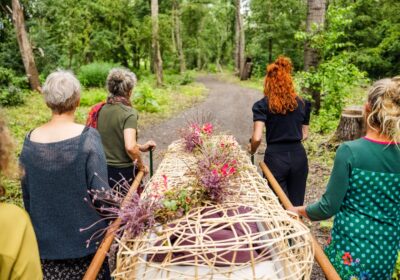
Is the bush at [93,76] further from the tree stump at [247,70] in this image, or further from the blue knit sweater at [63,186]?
the blue knit sweater at [63,186]

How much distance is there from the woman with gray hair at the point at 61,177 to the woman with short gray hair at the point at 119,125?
0.99 metres

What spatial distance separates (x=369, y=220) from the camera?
2.28 meters

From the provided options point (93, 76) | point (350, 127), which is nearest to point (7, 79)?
point (93, 76)

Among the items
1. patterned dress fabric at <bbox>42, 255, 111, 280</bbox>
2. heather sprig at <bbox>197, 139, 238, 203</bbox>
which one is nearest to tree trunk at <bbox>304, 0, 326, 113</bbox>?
heather sprig at <bbox>197, 139, 238, 203</bbox>

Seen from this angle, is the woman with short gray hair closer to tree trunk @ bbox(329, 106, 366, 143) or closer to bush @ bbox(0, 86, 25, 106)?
tree trunk @ bbox(329, 106, 366, 143)

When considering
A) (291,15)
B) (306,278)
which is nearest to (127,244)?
(306,278)

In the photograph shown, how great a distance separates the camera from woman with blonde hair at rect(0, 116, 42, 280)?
1.35 metres

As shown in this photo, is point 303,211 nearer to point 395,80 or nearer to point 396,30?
point 395,80

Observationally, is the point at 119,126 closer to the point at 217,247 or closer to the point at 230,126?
the point at 217,247

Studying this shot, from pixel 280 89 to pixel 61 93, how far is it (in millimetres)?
2125

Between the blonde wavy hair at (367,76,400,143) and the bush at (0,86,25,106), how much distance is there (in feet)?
44.5

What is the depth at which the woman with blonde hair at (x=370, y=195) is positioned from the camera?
7.20 ft

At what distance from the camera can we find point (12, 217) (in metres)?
1.40

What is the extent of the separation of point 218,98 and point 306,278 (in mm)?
16332
